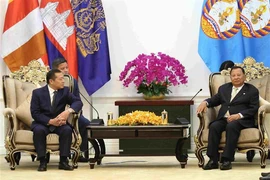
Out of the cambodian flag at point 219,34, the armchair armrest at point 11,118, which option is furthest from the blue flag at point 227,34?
the armchair armrest at point 11,118

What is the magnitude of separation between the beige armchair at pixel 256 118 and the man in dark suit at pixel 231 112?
0.29 feet

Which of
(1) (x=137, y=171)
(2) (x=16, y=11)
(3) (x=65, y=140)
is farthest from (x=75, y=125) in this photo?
(2) (x=16, y=11)

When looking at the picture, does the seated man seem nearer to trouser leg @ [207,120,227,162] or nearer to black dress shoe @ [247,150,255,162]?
trouser leg @ [207,120,227,162]

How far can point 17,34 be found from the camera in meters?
8.90

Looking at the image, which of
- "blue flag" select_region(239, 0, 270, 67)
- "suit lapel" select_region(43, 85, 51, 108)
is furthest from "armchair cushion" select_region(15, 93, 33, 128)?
"blue flag" select_region(239, 0, 270, 67)

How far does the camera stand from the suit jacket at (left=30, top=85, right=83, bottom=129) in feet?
23.3

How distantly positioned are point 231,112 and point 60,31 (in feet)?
9.42

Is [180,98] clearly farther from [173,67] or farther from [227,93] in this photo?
[227,93]

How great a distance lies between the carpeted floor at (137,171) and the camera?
6328 mm

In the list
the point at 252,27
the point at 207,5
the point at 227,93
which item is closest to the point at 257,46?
the point at 252,27

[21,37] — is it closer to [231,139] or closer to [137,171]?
[137,171]

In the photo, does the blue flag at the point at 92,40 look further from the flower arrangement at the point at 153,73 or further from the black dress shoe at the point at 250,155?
the black dress shoe at the point at 250,155

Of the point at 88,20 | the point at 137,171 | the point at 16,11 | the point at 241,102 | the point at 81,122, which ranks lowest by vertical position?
the point at 137,171

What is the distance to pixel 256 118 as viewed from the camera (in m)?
7.17
